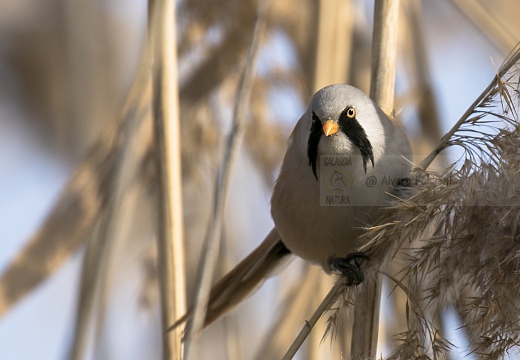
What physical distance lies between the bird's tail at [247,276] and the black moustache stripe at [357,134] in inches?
22.3

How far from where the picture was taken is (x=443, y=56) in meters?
3.11

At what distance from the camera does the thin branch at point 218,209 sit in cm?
173

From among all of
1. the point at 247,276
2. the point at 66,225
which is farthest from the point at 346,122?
the point at 66,225

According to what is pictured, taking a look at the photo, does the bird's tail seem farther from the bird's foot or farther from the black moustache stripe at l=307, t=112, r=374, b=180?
the black moustache stripe at l=307, t=112, r=374, b=180

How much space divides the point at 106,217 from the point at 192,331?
16.9 inches

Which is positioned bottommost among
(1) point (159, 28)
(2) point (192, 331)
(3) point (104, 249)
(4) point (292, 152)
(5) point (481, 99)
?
(2) point (192, 331)

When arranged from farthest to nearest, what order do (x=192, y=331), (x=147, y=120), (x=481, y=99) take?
(x=147, y=120)
(x=192, y=331)
(x=481, y=99)

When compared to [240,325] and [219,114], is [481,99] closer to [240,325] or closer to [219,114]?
[219,114]

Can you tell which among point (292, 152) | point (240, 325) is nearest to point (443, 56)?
point (292, 152)

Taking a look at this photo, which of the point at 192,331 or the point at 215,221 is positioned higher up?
the point at 215,221

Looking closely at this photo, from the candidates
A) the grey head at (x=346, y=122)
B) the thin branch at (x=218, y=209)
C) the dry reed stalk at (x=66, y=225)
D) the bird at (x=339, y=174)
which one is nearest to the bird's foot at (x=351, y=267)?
the bird at (x=339, y=174)

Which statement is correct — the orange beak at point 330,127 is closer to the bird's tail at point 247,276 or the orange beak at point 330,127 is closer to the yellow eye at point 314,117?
the yellow eye at point 314,117

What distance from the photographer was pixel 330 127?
1.95 metres

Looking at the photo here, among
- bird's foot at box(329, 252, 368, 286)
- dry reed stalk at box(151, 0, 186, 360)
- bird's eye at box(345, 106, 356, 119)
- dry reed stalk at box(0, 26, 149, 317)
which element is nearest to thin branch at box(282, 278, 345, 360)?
bird's foot at box(329, 252, 368, 286)
